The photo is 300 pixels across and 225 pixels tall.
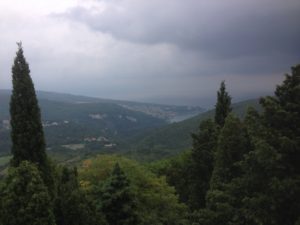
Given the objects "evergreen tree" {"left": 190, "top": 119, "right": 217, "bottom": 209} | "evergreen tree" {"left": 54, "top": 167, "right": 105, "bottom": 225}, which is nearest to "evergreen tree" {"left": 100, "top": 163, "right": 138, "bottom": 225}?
"evergreen tree" {"left": 54, "top": 167, "right": 105, "bottom": 225}

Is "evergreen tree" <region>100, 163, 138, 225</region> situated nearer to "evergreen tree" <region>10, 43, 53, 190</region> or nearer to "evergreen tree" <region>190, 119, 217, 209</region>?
"evergreen tree" <region>10, 43, 53, 190</region>

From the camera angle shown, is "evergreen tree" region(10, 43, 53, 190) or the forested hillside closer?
the forested hillside

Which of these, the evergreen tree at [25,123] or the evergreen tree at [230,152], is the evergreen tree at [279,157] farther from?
the evergreen tree at [25,123]

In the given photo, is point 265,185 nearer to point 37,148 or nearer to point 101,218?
point 101,218

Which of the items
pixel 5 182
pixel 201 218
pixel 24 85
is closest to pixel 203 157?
pixel 201 218

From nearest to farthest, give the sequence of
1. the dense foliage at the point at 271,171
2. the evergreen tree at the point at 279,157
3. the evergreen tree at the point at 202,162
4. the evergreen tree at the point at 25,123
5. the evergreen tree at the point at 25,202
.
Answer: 1. the evergreen tree at the point at 279,157
2. the dense foliage at the point at 271,171
3. the evergreen tree at the point at 25,202
4. the evergreen tree at the point at 25,123
5. the evergreen tree at the point at 202,162

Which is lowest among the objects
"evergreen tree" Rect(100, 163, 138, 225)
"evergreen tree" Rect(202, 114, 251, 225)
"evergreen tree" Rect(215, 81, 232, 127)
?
"evergreen tree" Rect(100, 163, 138, 225)

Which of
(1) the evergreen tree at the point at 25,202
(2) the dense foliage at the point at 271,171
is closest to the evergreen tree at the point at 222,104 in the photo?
(2) the dense foliage at the point at 271,171
